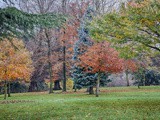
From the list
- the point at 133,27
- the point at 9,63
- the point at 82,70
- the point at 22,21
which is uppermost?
the point at 133,27

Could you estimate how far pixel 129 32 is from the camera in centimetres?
1384

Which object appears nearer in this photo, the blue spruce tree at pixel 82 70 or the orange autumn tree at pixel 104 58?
the orange autumn tree at pixel 104 58

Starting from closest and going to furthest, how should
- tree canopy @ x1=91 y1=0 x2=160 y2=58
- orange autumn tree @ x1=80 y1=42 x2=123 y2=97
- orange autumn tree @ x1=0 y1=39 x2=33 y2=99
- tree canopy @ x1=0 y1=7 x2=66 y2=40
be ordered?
tree canopy @ x1=0 y1=7 x2=66 y2=40 < tree canopy @ x1=91 y1=0 x2=160 y2=58 < orange autumn tree @ x1=80 y1=42 x2=123 y2=97 < orange autumn tree @ x1=0 y1=39 x2=33 y2=99

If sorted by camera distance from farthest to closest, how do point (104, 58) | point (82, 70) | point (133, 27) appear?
point (82, 70)
point (104, 58)
point (133, 27)

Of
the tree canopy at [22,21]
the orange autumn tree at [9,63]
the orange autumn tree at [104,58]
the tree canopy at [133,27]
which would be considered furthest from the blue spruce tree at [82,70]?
the tree canopy at [22,21]

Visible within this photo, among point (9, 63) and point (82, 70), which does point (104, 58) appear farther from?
point (9, 63)

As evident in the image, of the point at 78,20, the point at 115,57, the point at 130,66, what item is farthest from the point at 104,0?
the point at 115,57

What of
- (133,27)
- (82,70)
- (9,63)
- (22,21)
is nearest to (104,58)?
(82,70)

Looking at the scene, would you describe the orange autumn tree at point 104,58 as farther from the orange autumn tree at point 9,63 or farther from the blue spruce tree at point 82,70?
the orange autumn tree at point 9,63

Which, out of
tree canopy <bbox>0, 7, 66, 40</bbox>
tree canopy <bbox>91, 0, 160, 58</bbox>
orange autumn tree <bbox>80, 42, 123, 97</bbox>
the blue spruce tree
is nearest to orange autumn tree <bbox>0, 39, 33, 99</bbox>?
the blue spruce tree

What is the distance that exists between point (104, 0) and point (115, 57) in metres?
12.3

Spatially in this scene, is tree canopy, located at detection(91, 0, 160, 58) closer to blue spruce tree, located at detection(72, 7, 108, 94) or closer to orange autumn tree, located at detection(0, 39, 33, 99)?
orange autumn tree, located at detection(0, 39, 33, 99)

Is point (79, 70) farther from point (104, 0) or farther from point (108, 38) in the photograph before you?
point (108, 38)

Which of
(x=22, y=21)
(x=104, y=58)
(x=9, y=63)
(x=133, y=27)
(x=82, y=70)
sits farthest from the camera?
(x=82, y=70)
